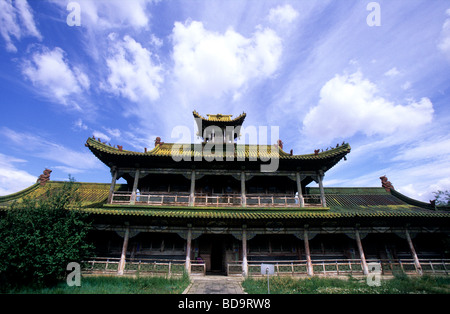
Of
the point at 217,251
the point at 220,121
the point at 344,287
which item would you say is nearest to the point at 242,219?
the point at 217,251

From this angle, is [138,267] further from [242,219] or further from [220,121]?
[220,121]

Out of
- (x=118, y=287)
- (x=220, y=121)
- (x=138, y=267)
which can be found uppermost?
(x=220, y=121)

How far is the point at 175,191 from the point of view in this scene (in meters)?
14.5

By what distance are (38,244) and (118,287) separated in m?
3.59

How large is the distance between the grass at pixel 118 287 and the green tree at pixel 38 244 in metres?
0.61

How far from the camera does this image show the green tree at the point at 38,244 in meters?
8.09

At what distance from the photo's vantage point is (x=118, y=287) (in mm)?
8383

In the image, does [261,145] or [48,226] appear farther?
[261,145]

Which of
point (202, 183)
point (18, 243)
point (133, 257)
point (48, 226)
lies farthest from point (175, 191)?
point (18, 243)

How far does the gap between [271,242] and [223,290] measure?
19.1ft

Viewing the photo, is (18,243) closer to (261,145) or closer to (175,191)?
(175,191)

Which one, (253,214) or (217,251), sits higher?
(253,214)

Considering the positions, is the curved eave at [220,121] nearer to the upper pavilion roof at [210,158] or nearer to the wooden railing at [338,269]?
the upper pavilion roof at [210,158]

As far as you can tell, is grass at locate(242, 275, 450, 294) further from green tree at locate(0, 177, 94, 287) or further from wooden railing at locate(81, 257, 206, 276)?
green tree at locate(0, 177, 94, 287)
